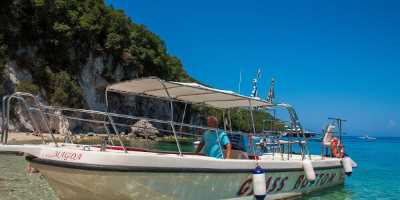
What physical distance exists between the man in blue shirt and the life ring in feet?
20.9

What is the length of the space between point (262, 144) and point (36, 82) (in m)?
31.7

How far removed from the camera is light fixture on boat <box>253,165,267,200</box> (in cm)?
893

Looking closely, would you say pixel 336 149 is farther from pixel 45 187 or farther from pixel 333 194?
pixel 45 187

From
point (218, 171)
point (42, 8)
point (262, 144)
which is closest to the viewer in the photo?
point (218, 171)

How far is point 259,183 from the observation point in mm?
8938

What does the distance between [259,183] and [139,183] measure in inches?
112

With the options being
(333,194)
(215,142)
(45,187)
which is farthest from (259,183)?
(45,187)

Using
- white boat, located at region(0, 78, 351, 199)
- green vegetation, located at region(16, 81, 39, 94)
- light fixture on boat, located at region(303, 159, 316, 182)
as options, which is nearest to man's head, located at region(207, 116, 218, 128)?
white boat, located at region(0, 78, 351, 199)

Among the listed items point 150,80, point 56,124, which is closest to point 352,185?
point 150,80

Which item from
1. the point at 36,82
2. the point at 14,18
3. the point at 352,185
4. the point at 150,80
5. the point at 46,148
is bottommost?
the point at 352,185

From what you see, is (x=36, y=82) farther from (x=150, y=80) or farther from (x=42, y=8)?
(x=150, y=80)

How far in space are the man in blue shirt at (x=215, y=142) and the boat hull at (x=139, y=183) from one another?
626mm

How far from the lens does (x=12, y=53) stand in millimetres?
38219

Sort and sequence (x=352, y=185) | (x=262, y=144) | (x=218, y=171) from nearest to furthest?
1. (x=218, y=171)
2. (x=262, y=144)
3. (x=352, y=185)
